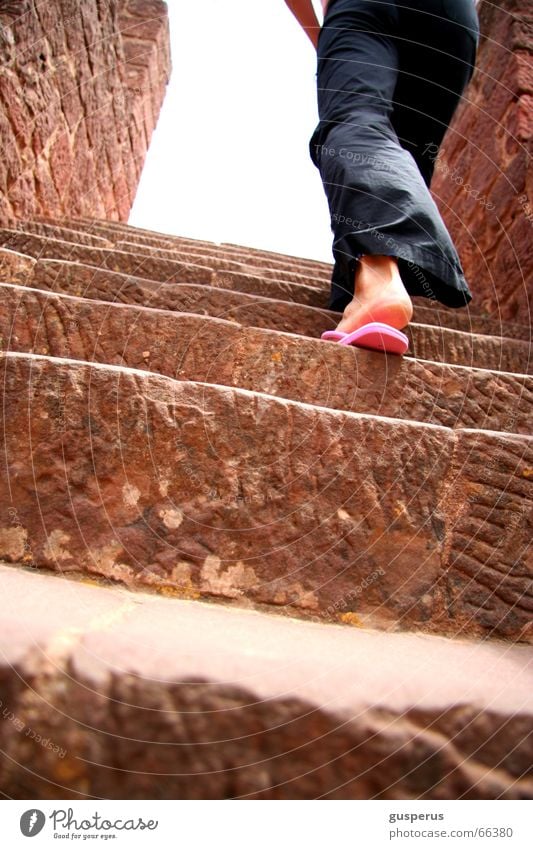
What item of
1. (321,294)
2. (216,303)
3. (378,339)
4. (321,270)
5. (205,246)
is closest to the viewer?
(378,339)

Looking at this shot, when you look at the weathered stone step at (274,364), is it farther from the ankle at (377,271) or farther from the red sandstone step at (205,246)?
the red sandstone step at (205,246)

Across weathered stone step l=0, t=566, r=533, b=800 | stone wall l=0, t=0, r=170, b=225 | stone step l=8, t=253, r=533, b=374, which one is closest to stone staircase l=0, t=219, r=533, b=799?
weathered stone step l=0, t=566, r=533, b=800

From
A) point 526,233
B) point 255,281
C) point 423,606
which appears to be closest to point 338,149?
point 255,281

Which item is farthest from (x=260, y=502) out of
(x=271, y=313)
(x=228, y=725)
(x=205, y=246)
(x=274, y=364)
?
(x=205, y=246)

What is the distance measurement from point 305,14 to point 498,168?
5.30ft

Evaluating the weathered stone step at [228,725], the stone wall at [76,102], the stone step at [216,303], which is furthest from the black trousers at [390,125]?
the stone wall at [76,102]

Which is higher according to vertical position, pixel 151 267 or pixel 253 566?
pixel 151 267

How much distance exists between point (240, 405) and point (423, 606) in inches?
15.3

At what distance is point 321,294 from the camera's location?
6.33ft

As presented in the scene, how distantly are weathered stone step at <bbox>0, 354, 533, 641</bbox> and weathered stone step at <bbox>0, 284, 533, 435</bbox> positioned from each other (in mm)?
330

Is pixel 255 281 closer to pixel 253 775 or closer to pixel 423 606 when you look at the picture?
pixel 423 606

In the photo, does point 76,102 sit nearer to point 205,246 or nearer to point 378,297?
point 205,246

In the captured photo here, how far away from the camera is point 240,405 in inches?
33.1
